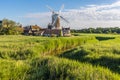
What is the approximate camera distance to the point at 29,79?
11.5m

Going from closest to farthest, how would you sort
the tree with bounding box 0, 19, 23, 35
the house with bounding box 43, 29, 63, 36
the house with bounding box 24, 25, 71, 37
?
the tree with bounding box 0, 19, 23, 35
the house with bounding box 43, 29, 63, 36
the house with bounding box 24, 25, 71, 37

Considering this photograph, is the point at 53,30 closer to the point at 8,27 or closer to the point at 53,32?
the point at 53,32

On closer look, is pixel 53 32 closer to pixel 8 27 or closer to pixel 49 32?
pixel 49 32

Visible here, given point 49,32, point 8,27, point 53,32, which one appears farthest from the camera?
point 49,32

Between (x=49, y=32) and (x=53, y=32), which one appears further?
(x=49, y=32)

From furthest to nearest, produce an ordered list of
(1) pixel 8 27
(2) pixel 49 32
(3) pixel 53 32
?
(2) pixel 49 32 → (3) pixel 53 32 → (1) pixel 8 27

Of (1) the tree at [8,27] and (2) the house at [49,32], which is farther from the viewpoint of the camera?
(2) the house at [49,32]

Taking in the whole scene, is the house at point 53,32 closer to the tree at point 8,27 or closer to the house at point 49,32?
the house at point 49,32

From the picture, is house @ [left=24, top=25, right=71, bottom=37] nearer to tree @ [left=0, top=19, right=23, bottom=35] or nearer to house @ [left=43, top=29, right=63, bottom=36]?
house @ [left=43, top=29, right=63, bottom=36]

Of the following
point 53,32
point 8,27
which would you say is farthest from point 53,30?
point 8,27

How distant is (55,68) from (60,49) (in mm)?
30979

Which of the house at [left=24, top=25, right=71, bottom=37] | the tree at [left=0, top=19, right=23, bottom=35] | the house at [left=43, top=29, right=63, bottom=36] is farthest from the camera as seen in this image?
the house at [left=24, top=25, right=71, bottom=37]

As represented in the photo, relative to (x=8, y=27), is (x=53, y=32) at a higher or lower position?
lower

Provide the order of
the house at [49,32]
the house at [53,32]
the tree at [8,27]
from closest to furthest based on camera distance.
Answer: the tree at [8,27] < the house at [53,32] < the house at [49,32]
